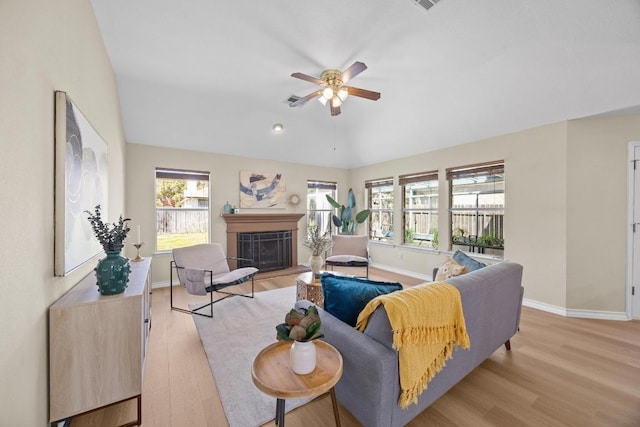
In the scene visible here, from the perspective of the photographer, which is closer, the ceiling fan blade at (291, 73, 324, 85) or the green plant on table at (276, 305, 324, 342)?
the green plant on table at (276, 305, 324, 342)

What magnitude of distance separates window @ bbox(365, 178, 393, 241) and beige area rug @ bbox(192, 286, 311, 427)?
9.35 ft

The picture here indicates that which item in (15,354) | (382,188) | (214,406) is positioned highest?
(382,188)

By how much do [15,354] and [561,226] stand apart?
16.1 feet

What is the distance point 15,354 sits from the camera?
105 centimetres

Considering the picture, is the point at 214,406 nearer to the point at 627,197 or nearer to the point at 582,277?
the point at 582,277

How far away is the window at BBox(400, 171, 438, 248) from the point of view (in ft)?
16.1

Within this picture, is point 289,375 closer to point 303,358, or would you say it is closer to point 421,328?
point 303,358

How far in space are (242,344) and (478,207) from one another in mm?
4039

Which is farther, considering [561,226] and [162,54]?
[561,226]

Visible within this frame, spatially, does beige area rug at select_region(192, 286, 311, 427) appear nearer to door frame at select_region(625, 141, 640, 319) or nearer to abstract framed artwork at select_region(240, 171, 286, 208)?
abstract framed artwork at select_region(240, 171, 286, 208)

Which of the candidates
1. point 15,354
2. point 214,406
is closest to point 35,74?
point 15,354

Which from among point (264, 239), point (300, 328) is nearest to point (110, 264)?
point (300, 328)

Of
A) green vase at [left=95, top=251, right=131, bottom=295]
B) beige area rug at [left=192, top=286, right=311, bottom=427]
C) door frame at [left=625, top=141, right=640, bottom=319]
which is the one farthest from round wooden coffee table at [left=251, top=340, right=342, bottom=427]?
door frame at [left=625, top=141, right=640, bottom=319]

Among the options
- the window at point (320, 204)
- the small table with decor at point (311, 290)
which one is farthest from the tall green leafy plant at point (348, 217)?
the small table with decor at point (311, 290)
